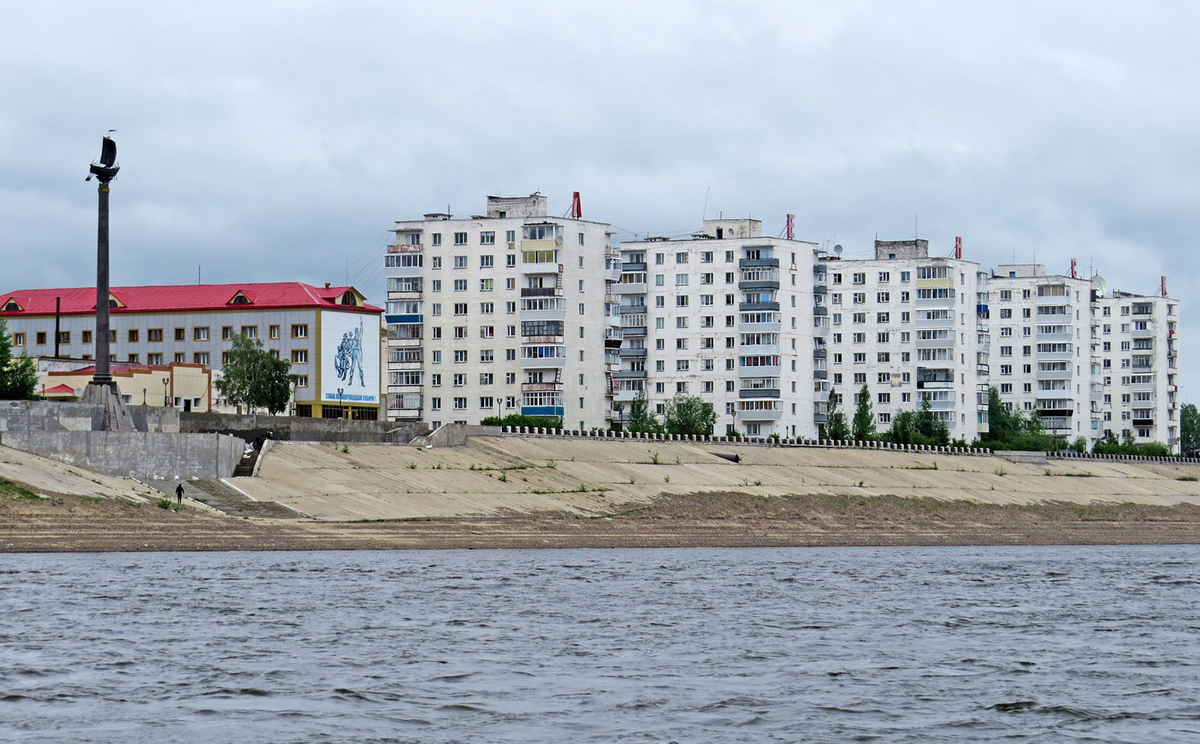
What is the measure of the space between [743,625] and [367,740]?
21.6 metres

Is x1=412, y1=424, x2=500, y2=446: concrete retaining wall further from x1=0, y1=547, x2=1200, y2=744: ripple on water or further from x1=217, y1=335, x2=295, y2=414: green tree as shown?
x1=0, y1=547, x2=1200, y2=744: ripple on water

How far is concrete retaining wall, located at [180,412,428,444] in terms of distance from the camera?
385 ft

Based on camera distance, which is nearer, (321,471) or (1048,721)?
(1048,721)

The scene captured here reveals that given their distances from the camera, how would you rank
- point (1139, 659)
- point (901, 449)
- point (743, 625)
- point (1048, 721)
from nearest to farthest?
point (1048, 721) < point (1139, 659) < point (743, 625) < point (901, 449)

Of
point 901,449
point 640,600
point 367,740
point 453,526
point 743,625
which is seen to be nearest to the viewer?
point 367,740

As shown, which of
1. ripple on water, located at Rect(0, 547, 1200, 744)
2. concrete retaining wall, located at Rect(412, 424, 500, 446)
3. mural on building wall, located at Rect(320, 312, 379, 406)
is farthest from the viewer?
mural on building wall, located at Rect(320, 312, 379, 406)

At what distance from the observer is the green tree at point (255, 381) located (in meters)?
158

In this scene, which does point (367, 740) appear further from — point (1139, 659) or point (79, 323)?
point (79, 323)

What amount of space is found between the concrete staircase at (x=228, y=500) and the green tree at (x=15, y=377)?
4356cm

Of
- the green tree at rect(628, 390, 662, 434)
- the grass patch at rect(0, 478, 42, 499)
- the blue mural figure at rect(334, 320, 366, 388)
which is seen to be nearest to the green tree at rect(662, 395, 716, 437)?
the green tree at rect(628, 390, 662, 434)

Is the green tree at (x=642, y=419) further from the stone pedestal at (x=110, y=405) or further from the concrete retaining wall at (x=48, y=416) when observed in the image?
the concrete retaining wall at (x=48, y=416)

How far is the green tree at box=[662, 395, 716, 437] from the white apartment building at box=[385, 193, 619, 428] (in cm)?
788

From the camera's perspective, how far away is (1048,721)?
31.8 m

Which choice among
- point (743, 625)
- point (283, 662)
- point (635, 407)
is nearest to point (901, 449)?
point (635, 407)
